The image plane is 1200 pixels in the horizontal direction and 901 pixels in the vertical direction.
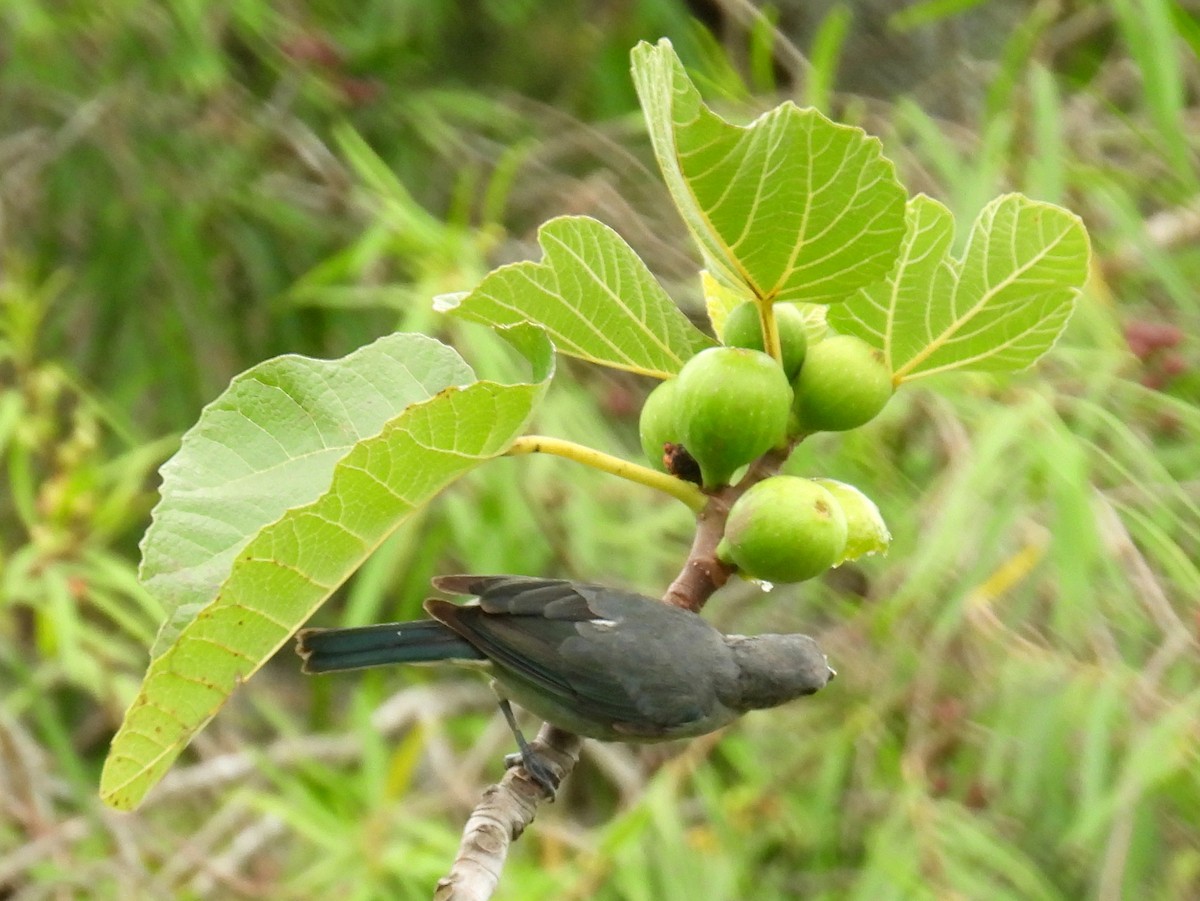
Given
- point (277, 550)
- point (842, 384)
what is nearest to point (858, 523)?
point (842, 384)

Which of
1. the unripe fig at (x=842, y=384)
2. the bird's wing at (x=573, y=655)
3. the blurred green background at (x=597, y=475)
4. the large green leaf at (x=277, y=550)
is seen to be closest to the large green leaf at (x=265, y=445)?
the large green leaf at (x=277, y=550)

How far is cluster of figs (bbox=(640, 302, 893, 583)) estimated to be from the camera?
0.83 meters

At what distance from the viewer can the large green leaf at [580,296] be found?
0.88m

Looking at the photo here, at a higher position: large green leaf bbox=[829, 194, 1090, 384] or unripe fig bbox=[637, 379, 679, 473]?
large green leaf bbox=[829, 194, 1090, 384]

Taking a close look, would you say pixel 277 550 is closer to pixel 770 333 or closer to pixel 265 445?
pixel 265 445

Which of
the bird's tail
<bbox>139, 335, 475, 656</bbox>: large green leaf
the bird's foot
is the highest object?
<bbox>139, 335, 475, 656</bbox>: large green leaf

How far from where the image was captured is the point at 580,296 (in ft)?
2.96

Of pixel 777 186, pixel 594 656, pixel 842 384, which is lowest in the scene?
pixel 594 656

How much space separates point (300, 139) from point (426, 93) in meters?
0.42

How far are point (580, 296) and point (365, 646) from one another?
1.40 ft

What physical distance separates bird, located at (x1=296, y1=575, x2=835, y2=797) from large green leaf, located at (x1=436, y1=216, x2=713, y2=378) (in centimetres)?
29

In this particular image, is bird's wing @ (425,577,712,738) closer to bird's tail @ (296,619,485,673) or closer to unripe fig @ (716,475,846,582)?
bird's tail @ (296,619,485,673)

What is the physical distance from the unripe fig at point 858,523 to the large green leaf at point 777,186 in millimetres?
168

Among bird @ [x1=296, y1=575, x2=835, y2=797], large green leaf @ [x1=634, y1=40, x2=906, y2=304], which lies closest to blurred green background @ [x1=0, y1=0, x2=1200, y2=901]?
bird @ [x1=296, y1=575, x2=835, y2=797]
